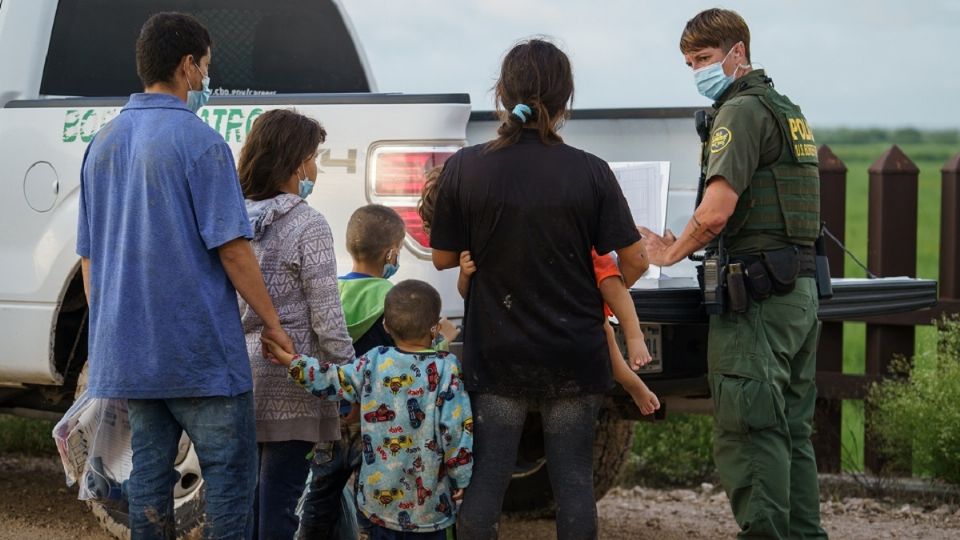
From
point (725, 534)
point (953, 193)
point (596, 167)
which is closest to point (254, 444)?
point (596, 167)

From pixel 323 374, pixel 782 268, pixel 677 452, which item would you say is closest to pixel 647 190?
pixel 782 268

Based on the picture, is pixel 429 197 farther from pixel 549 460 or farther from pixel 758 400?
pixel 758 400

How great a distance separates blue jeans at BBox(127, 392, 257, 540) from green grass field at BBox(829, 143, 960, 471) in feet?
13.4

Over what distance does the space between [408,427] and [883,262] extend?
4206 millimetres

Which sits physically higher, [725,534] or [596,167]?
[596,167]

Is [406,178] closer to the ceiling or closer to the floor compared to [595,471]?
closer to the ceiling

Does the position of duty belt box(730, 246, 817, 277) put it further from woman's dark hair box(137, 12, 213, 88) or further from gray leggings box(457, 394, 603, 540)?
woman's dark hair box(137, 12, 213, 88)

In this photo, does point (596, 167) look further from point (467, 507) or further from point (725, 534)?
point (725, 534)

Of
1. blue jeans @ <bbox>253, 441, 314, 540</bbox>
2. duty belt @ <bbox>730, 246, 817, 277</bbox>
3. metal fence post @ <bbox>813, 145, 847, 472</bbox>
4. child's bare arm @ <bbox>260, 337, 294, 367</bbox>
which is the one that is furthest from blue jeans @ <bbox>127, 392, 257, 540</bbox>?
metal fence post @ <bbox>813, 145, 847, 472</bbox>

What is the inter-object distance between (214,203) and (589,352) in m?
1.04

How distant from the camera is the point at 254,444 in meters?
3.56

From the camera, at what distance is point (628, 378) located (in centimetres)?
382

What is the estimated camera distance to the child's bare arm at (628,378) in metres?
3.79

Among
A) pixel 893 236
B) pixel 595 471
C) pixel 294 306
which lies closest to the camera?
pixel 294 306
